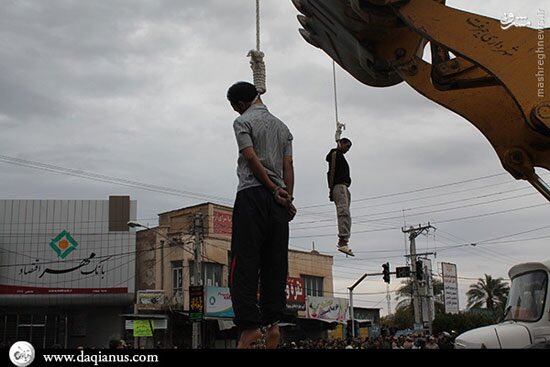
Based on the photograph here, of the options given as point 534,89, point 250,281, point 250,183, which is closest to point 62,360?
point 250,281

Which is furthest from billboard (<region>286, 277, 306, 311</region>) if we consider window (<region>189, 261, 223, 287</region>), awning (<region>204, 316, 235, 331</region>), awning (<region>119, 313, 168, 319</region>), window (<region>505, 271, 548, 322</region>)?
window (<region>505, 271, 548, 322</region>)

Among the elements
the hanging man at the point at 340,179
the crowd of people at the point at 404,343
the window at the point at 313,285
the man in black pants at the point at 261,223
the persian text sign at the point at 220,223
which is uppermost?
the persian text sign at the point at 220,223

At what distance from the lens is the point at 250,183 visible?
3635mm

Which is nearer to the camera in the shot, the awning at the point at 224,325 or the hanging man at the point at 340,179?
the hanging man at the point at 340,179

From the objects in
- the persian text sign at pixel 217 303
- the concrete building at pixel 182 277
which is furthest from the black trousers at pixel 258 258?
the persian text sign at pixel 217 303

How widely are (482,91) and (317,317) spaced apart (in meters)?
43.0

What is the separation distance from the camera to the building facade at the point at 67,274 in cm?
3981

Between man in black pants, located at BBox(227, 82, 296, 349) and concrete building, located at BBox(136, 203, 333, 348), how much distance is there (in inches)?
1286

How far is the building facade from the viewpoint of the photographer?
3981 centimetres

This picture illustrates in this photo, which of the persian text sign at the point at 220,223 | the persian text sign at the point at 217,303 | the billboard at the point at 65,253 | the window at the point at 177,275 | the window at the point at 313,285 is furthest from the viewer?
the window at the point at 313,285

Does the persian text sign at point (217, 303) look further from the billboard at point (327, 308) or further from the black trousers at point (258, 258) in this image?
the black trousers at point (258, 258)

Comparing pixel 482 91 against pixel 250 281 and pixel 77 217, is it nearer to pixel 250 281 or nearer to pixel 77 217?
pixel 250 281

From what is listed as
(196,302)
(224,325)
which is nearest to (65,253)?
(224,325)

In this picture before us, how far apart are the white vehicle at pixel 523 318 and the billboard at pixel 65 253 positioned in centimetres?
3482
